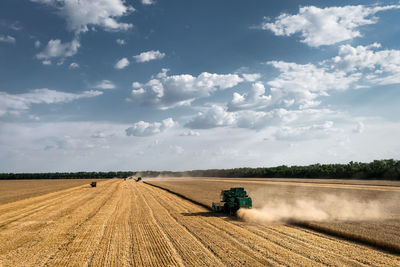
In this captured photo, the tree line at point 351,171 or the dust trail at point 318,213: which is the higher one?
the tree line at point 351,171

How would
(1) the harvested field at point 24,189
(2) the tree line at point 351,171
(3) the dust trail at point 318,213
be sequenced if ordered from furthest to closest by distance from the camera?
(2) the tree line at point 351,171 < (1) the harvested field at point 24,189 < (3) the dust trail at point 318,213

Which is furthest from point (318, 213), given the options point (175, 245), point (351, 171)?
point (351, 171)

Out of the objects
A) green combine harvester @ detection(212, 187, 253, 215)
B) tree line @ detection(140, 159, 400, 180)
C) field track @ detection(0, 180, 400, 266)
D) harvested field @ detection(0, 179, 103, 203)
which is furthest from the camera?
tree line @ detection(140, 159, 400, 180)

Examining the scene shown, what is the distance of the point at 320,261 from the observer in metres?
11.4

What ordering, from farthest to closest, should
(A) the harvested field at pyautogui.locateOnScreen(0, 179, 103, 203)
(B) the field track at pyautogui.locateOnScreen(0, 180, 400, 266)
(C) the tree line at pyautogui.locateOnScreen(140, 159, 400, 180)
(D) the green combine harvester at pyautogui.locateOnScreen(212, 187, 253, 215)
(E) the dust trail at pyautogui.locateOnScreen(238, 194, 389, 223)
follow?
1. (C) the tree line at pyautogui.locateOnScreen(140, 159, 400, 180)
2. (A) the harvested field at pyautogui.locateOnScreen(0, 179, 103, 203)
3. (D) the green combine harvester at pyautogui.locateOnScreen(212, 187, 253, 215)
4. (E) the dust trail at pyautogui.locateOnScreen(238, 194, 389, 223)
5. (B) the field track at pyautogui.locateOnScreen(0, 180, 400, 266)

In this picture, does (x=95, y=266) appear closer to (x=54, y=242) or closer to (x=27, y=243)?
(x=54, y=242)

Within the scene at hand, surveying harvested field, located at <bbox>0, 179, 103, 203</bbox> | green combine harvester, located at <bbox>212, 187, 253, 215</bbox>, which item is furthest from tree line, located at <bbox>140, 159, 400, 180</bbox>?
harvested field, located at <bbox>0, 179, 103, 203</bbox>

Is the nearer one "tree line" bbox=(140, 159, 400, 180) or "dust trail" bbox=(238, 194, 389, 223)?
"dust trail" bbox=(238, 194, 389, 223)

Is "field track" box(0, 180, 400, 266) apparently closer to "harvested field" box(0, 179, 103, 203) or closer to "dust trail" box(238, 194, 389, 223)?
"dust trail" box(238, 194, 389, 223)

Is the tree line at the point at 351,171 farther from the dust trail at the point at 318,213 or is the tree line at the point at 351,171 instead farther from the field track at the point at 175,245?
the field track at the point at 175,245

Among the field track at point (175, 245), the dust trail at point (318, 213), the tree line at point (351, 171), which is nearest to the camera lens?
the field track at point (175, 245)

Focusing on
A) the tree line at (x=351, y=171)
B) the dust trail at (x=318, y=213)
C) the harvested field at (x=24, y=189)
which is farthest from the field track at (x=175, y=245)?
the tree line at (x=351, y=171)

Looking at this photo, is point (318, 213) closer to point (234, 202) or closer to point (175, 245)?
point (234, 202)

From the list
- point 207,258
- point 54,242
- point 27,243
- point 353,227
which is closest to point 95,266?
point 207,258
